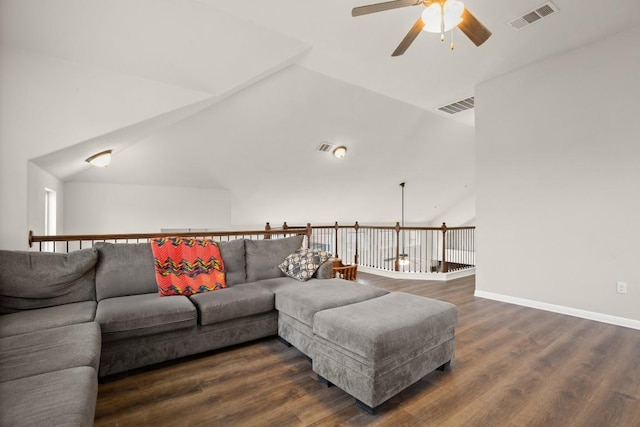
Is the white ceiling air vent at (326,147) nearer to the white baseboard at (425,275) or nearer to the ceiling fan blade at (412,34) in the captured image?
the white baseboard at (425,275)

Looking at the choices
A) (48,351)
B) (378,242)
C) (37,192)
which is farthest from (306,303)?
(378,242)

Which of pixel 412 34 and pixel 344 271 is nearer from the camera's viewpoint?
pixel 412 34

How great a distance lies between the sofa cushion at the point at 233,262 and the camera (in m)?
3.40

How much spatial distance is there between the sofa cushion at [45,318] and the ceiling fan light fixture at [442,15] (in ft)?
11.2

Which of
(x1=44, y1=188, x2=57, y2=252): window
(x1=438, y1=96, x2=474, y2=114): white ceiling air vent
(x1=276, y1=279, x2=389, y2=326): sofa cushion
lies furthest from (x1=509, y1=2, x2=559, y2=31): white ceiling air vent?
(x1=44, y1=188, x2=57, y2=252): window

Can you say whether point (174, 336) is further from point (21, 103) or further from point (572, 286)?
point (572, 286)

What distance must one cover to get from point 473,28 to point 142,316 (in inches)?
136

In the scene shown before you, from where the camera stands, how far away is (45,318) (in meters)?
2.24

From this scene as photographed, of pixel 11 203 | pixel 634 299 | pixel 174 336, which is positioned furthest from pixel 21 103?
pixel 634 299

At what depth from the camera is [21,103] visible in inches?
108

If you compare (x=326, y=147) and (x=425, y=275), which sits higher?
(x=326, y=147)

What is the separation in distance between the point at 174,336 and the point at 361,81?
13.2ft

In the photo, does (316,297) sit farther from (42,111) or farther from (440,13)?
(42,111)

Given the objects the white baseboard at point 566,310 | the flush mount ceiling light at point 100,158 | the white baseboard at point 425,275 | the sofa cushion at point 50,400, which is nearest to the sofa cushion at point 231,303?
the sofa cushion at point 50,400
